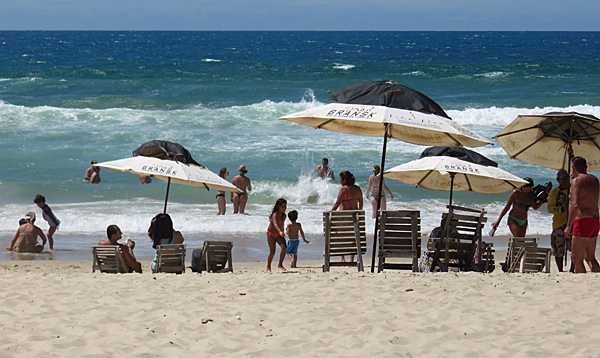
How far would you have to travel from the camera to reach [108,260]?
764cm

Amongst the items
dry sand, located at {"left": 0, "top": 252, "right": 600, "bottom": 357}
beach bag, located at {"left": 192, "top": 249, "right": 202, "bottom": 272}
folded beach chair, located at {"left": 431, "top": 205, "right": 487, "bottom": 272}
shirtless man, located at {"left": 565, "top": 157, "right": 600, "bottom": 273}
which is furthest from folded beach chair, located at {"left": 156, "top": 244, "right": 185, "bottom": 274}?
shirtless man, located at {"left": 565, "top": 157, "right": 600, "bottom": 273}

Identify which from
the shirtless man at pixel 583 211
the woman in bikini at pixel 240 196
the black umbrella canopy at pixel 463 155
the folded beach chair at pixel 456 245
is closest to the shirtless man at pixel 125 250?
the folded beach chair at pixel 456 245

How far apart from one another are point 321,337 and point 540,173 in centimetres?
1534

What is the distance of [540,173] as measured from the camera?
59.7 ft

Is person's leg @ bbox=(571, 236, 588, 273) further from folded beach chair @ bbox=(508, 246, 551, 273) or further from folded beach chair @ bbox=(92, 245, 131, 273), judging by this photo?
folded beach chair @ bbox=(92, 245, 131, 273)

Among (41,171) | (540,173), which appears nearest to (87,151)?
(41,171)

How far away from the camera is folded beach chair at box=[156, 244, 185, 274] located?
294 inches

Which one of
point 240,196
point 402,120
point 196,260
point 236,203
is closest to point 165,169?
point 196,260

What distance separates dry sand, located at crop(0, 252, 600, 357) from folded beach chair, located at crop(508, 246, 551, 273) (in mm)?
641

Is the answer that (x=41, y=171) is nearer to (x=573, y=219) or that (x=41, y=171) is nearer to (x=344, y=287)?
(x=344, y=287)

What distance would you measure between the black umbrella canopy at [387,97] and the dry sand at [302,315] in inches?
73.0

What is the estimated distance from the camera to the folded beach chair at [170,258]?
7.46 metres

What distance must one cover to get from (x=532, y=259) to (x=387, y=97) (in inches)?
119

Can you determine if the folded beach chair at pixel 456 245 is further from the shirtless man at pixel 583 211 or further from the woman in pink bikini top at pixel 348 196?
the woman in pink bikini top at pixel 348 196
